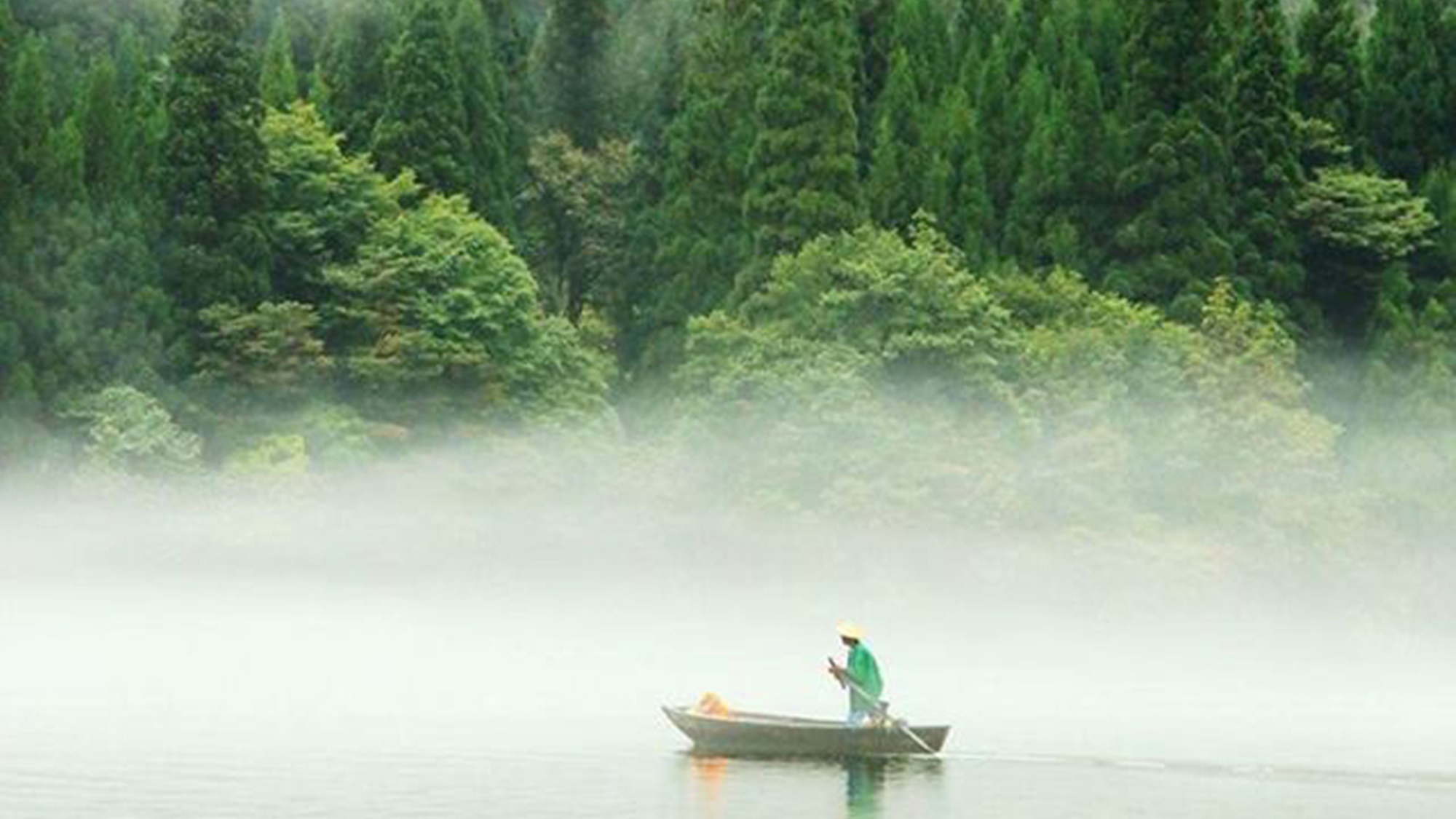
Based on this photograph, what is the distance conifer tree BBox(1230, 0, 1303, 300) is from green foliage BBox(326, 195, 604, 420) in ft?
59.2

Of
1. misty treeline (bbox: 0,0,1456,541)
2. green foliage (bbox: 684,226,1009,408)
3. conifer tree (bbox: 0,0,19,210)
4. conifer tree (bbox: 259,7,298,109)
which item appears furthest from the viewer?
conifer tree (bbox: 259,7,298,109)

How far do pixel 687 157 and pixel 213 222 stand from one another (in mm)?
15114

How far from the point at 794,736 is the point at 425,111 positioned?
47799mm

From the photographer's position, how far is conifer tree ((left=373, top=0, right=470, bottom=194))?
9438 cm

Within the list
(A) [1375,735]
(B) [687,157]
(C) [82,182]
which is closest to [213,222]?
(C) [82,182]

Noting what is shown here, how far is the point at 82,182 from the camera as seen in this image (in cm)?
8538

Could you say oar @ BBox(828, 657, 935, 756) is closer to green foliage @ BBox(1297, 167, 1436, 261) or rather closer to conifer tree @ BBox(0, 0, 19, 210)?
conifer tree @ BBox(0, 0, 19, 210)

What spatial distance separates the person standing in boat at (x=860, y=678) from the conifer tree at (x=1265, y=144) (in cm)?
4386

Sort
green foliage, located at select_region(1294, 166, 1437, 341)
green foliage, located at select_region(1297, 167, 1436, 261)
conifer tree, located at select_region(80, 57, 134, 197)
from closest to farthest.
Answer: conifer tree, located at select_region(80, 57, 134, 197)
green foliage, located at select_region(1297, 167, 1436, 261)
green foliage, located at select_region(1294, 166, 1437, 341)

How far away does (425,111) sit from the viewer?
312 feet

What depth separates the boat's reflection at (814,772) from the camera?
148 ft

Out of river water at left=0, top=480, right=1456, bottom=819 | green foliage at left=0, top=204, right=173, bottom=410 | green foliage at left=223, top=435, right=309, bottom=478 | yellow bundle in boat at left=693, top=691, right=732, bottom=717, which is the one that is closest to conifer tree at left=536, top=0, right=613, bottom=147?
green foliage at left=0, top=204, right=173, bottom=410

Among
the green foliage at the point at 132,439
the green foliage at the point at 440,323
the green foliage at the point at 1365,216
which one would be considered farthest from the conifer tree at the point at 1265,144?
the green foliage at the point at 132,439

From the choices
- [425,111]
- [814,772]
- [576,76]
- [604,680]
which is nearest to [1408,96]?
[425,111]
